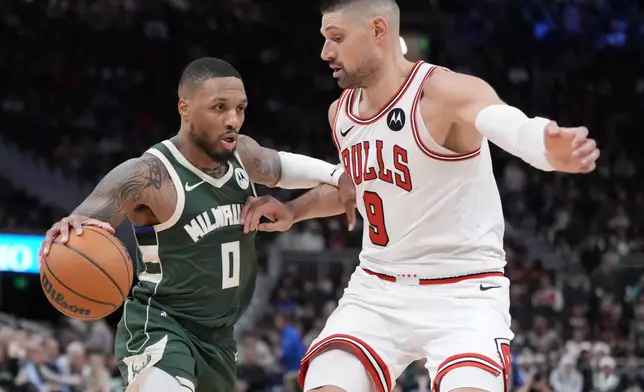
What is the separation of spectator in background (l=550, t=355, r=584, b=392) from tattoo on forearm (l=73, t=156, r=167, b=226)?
803cm

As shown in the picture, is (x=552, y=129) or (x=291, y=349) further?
(x=291, y=349)

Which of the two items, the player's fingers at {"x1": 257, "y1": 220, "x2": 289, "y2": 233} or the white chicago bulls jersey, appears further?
the player's fingers at {"x1": 257, "y1": 220, "x2": 289, "y2": 233}

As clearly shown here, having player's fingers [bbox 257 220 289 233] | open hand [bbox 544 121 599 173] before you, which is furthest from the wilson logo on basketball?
open hand [bbox 544 121 599 173]

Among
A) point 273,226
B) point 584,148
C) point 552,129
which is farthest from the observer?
point 273,226

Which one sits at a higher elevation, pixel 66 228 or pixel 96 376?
pixel 66 228

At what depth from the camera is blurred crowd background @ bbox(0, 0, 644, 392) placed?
17109mm

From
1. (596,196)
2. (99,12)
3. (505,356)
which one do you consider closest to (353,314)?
(505,356)

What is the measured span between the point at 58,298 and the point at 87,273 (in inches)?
7.7

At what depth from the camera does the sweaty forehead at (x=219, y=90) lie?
18.2 ft

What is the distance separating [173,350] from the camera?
5.38 m

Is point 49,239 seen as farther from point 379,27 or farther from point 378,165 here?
point 379,27

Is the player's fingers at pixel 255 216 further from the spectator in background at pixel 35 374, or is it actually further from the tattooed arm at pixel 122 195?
the spectator in background at pixel 35 374

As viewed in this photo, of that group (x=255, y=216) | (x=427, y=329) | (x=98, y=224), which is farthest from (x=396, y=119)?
(x=98, y=224)

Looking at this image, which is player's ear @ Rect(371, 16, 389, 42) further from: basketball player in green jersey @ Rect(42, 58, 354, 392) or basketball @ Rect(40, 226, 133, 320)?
basketball @ Rect(40, 226, 133, 320)
